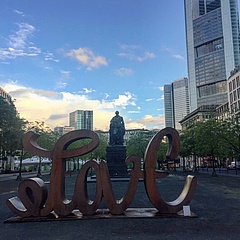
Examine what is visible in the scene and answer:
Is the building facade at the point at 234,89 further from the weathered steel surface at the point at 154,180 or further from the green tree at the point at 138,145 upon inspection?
the weathered steel surface at the point at 154,180

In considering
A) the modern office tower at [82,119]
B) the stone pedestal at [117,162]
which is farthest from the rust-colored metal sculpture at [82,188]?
the modern office tower at [82,119]

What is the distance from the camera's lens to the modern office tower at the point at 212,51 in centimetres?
14116

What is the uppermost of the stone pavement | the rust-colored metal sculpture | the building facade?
the building facade

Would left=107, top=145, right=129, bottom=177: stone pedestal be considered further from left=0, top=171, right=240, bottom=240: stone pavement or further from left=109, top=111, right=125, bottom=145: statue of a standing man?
left=0, top=171, right=240, bottom=240: stone pavement

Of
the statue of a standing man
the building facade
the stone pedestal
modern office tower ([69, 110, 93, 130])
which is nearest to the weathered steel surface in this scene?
the stone pedestal

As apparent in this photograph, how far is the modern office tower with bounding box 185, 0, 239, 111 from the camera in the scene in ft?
463

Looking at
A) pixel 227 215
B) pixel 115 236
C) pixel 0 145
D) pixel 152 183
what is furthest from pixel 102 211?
pixel 0 145

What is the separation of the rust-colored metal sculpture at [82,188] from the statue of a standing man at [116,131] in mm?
18843

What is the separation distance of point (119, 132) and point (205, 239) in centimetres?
2277

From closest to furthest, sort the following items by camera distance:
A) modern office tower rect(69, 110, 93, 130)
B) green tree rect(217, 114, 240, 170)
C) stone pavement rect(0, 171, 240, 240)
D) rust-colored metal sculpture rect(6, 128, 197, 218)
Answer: stone pavement rect(0, 171, 240, 240) < rust-colored metal sculpture rect(6, 128, 197, 218) < green tree rect(217, 114, 240, 170) < modern office tower rect(69, 110, 93, 130)

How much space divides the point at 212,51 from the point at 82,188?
15358cm

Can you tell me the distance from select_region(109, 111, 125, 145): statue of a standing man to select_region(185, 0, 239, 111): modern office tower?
382ft

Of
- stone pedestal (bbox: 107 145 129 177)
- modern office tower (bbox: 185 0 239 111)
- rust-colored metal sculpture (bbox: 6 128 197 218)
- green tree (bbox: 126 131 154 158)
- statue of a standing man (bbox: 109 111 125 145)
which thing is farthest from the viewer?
modern office tower (bbox: 185 0 239 111)

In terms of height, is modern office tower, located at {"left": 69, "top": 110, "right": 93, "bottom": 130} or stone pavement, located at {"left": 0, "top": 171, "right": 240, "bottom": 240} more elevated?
modern office tower, located at {"left": 69, "top": 110, "right": 93, "bottom": 130}
